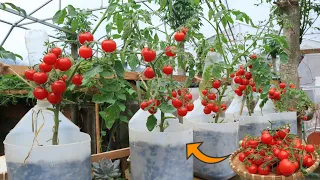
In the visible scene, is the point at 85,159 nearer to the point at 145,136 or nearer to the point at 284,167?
the point at 145,136

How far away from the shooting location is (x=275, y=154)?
2.61 ft

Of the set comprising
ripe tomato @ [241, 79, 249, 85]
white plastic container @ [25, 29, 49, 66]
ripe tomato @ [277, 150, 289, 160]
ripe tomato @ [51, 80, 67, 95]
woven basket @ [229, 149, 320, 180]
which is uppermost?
white plastic container @ [25, 29, 49, 66]

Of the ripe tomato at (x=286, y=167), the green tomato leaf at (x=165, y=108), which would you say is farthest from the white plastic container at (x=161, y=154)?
the ripe tomato at (x=286, y=167)

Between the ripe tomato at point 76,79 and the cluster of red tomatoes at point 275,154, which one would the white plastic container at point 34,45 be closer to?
the ripe tomato at point 76,79

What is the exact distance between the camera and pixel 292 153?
0.78 metres

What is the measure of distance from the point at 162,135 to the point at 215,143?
0.26 meters

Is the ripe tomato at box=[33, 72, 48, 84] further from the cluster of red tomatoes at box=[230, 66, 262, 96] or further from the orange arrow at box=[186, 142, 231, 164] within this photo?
the cluster of red tomatoes at box=[230, 66, 262, 96]

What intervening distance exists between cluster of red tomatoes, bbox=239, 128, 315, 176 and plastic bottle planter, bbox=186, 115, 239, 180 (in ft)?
0.24

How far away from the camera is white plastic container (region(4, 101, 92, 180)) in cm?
58

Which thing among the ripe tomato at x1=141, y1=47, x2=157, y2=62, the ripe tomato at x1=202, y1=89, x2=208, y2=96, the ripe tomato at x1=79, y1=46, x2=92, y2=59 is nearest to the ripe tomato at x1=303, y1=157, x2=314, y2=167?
the ripe tomato at x1=202, y1=89, x2=208, y2=96

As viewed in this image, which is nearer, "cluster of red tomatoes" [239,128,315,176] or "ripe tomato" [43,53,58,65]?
"ripe tomato" [43,53,58,65]

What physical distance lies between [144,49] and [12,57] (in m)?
0.25

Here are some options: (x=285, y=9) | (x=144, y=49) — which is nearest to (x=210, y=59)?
(x=144, y=49)

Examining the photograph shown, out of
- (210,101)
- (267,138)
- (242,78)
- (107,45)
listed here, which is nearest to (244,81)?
(242,78)
